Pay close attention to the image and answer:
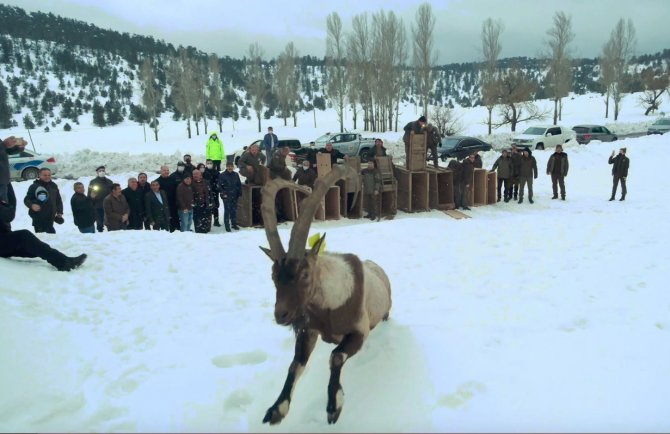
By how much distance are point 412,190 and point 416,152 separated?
116 centimetres

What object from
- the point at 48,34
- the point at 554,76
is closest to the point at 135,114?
the point at 48,34

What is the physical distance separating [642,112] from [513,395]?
73.7m

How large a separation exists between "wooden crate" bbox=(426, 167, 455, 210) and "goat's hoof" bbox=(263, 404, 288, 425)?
11.6 metres

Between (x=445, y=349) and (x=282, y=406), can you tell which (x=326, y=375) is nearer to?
(x=282, y=406)

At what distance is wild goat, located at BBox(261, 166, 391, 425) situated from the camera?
3.30 m

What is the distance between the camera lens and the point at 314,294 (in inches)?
139

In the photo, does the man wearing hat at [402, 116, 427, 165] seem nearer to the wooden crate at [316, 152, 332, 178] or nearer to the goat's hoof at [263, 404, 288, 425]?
the wooden crate at [316, 152, 332, 178]

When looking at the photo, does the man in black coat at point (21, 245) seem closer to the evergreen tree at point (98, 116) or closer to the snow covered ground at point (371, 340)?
the snow covered ground at point (371, 340)

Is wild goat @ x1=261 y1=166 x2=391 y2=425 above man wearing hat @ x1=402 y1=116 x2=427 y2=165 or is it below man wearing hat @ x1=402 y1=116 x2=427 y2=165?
below

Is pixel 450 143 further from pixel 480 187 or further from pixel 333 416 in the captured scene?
pixel 333 416

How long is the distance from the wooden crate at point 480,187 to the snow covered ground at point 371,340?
617 centimetres

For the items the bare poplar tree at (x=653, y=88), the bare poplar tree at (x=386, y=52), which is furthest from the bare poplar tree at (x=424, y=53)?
the bare poplar tree at (x=653, y=88)

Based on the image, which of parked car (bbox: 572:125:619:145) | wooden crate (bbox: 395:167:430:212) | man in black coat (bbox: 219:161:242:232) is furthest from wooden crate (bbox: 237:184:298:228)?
parked car (bbox: 572:125:619:145)

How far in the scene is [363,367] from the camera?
4281 millimetres
